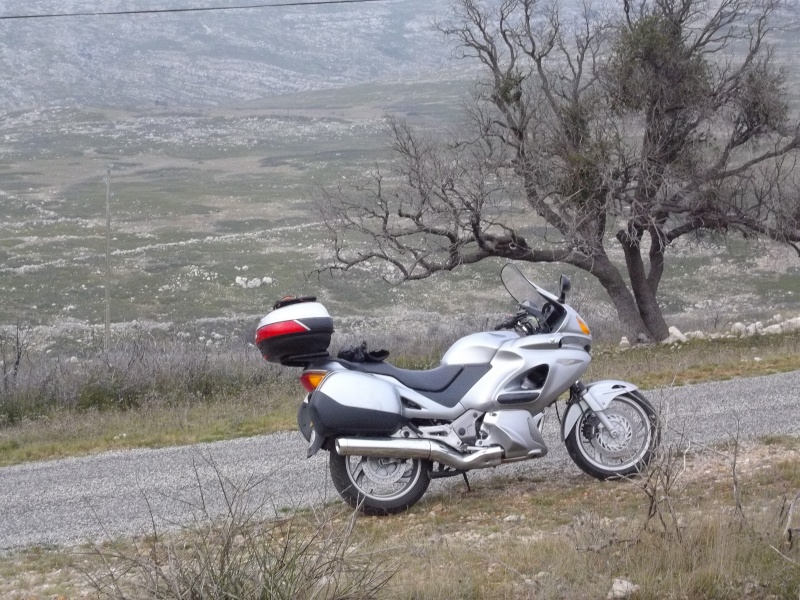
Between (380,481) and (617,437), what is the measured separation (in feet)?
5.51

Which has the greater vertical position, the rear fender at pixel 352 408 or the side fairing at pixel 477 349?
the side fairing at pixel 477 349

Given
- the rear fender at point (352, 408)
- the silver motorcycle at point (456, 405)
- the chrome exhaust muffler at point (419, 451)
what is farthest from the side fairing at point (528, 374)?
the rear fender at point (352, 408)

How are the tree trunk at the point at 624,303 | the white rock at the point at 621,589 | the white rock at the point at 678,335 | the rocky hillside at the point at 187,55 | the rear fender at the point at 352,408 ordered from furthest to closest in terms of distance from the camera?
the rocky hillside at the point at 187,55, the tree trunk at the point at 624,303, the white rock at the point at 678,335, the rear fender at the point at 352,408, the white rock at the point at 621,589

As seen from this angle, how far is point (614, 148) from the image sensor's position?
2078 cm

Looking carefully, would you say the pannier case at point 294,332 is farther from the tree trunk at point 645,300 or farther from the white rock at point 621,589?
the tree trunk at point 645,300

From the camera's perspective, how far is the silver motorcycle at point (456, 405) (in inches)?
264

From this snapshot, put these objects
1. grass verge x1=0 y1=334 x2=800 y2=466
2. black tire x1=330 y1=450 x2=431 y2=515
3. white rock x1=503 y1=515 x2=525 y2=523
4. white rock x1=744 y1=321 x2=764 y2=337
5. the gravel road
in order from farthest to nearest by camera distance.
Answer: white rock x1=744 y1=321 x2=764 y2=337
grass verge x1=0 y1=334 x2=800 y2=466
the gravel road
black tire x1=330 y1=450 x2=431 y2=515
white rock x1=503 y1=515 x2=525 y2=523

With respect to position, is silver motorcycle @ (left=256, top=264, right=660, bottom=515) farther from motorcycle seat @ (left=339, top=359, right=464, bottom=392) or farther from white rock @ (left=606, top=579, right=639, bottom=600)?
white rock @ (left=606, top=579, right=639, bottom=600)

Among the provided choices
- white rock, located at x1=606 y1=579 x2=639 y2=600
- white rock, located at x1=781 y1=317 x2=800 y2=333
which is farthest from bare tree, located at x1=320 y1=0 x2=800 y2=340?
white rock, located at x1=606 y1=579 x2=639 y2=600

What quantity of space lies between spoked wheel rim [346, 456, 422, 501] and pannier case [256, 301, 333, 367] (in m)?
0.79

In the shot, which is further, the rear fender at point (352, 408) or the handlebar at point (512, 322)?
the handlebar at point (512, 322)

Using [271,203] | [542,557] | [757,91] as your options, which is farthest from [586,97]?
[271,203]

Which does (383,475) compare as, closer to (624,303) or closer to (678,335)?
(678,335)

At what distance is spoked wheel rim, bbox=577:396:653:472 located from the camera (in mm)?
7219
